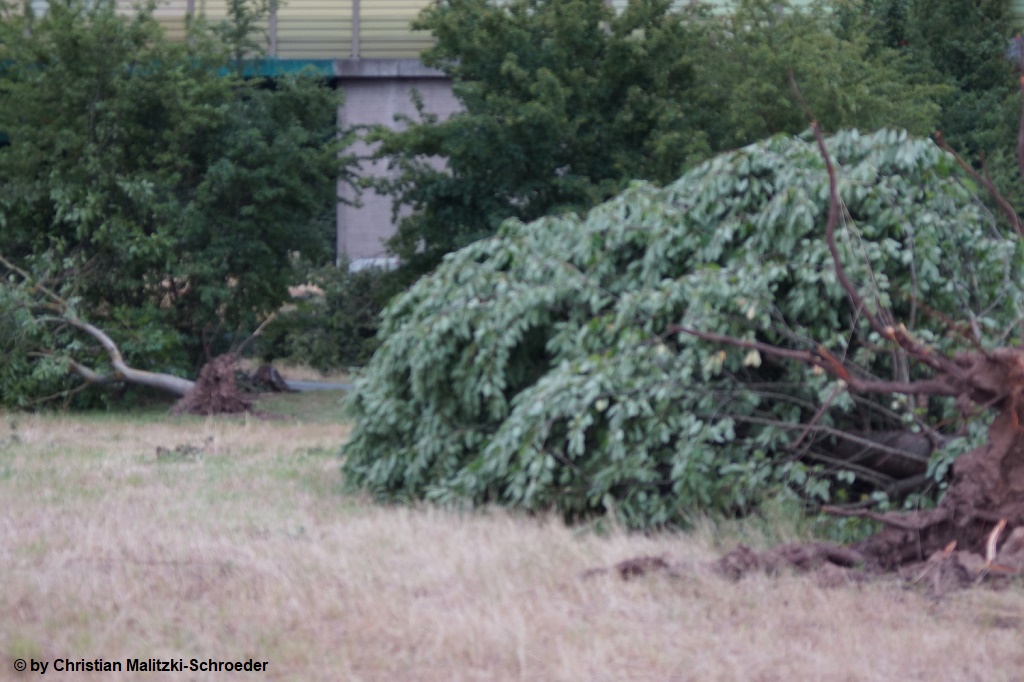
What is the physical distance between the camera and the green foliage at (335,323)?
74.4ft

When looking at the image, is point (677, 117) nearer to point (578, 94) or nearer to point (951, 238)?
point (578, 94)

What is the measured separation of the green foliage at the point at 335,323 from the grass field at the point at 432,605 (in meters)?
14.6

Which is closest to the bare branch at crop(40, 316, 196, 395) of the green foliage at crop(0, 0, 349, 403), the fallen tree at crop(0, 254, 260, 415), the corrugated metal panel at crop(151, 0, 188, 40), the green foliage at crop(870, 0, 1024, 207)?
the fallen tree at crop(0, 254, 260, 415)

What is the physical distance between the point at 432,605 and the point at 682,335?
2685mm

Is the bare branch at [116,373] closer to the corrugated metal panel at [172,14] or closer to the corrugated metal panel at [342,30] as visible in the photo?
the corrugated metal panel at [172,14]

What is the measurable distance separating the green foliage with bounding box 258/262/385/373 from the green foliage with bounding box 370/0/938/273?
5998mm

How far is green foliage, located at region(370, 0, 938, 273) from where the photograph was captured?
1563 centimetres

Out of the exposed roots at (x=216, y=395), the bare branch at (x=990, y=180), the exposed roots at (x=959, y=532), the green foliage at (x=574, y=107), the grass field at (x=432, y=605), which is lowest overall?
the exposed roots at (x=216, y=395)

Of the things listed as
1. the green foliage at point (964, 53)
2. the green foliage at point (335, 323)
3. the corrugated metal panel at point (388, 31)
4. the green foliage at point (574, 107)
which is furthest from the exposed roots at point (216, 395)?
the green foliage at point (964, 53)

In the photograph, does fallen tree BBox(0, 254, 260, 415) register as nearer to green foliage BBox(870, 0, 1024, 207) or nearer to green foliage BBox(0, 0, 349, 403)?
green foliage BBox(0, 0, 349, 403)

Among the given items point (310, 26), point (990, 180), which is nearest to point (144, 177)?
point (310, 26)

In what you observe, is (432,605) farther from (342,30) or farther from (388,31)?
(342,30)

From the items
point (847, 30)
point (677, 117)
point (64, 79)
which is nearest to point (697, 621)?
point (677, 117)

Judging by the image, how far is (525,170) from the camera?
16.1 meters
